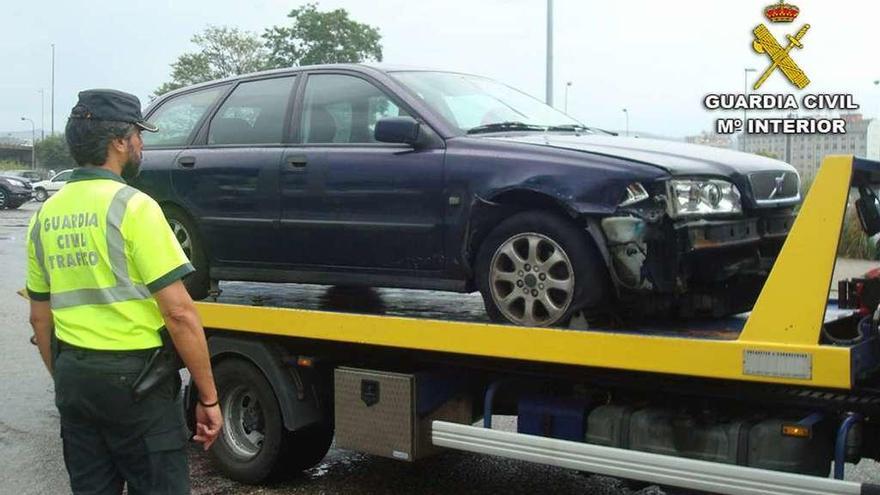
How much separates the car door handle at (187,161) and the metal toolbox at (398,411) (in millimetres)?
1810

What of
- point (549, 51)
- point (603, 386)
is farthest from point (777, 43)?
point (603, 386)

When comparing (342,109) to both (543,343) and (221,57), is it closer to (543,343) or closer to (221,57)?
(543,343)

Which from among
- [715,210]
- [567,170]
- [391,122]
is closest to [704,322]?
[715,210]

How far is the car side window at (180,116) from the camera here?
650 cm

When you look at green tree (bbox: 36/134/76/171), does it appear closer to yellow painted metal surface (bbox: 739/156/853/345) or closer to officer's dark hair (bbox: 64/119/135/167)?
officer's dark hair (bbox: 64/119/135/167)

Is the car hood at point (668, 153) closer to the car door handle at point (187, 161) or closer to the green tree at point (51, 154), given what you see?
the car door handle at point (187, 161)

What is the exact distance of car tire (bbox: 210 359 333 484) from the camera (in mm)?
5727

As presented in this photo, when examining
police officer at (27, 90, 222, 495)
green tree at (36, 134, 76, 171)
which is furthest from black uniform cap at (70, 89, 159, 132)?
green tree at (36, 134, 76, 171)

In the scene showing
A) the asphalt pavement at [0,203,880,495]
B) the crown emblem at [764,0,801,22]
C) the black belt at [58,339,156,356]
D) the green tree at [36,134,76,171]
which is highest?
the green tree at [36,134,76,171]

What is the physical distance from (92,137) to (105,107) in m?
0.10

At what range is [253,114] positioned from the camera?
6.18 meters

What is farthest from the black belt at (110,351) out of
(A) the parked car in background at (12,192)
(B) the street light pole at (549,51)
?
(A) the parked car in background at (12,192)

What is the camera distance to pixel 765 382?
394 cm

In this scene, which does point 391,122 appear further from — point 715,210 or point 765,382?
point 765,382
